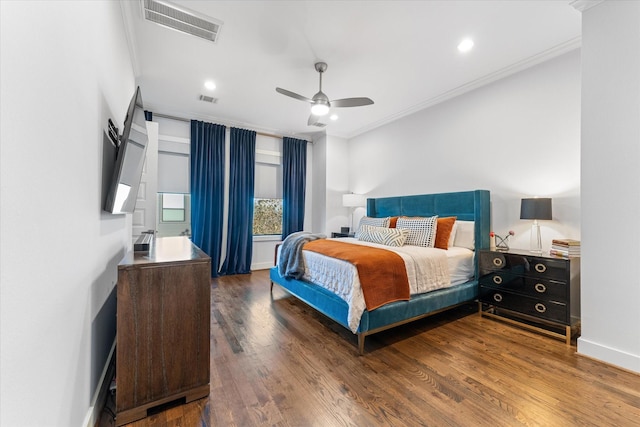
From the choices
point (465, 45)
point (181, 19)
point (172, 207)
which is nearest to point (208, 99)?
point (181, 19)

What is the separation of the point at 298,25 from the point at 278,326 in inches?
120

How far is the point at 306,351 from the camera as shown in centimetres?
229

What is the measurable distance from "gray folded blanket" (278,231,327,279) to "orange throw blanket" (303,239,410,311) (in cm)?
71

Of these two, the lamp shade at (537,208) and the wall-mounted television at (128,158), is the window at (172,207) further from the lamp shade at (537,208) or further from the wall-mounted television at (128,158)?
the lamp shade at (537,208)

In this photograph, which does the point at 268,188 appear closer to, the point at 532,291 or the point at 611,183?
the point at 532,291

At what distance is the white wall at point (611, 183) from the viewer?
2.04 m

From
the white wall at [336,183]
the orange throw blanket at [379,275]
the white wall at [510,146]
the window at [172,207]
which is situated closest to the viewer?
the orange throw blanket at [379,275]

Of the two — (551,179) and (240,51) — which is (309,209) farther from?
(551,179)

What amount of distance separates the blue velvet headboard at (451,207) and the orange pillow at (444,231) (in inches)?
9.7

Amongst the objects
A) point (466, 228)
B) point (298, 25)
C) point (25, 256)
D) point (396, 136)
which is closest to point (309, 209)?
point (396, 136)

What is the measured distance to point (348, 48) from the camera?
292 cm

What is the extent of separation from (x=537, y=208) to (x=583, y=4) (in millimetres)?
1820

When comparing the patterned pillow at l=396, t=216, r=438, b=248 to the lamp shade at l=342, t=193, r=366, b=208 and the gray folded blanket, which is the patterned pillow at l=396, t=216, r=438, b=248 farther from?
the lamp shade at l=342, t=193, r=366, b=208

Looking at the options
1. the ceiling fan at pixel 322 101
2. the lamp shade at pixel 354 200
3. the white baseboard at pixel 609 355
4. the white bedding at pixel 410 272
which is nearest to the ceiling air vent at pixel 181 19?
the ceiling fan at pixel 322 101
